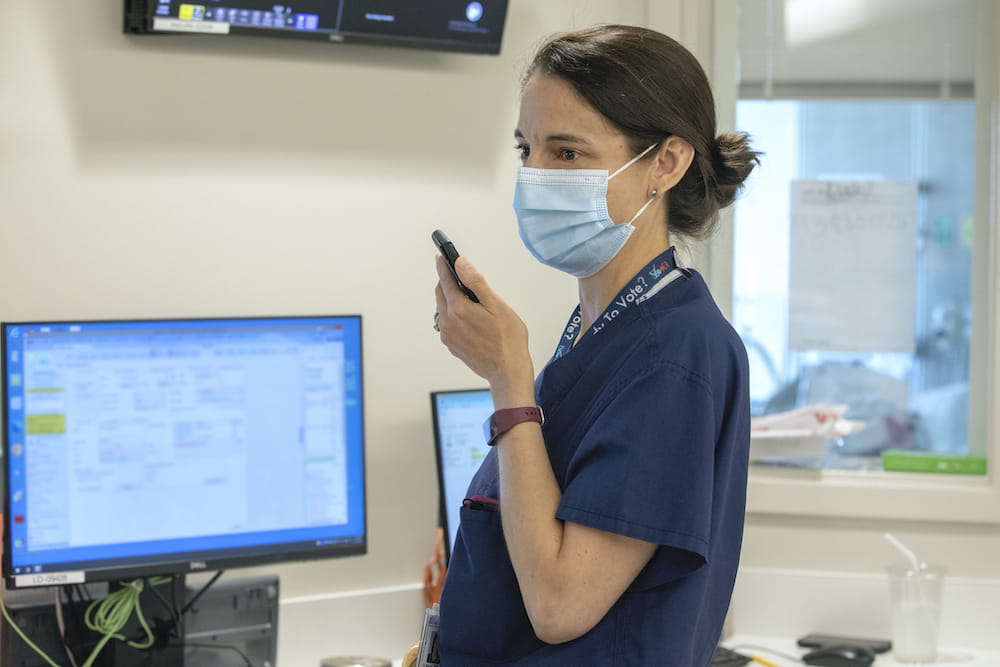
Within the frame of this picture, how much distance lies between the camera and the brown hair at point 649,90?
1050 millimetres

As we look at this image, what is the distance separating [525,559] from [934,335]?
142 cm

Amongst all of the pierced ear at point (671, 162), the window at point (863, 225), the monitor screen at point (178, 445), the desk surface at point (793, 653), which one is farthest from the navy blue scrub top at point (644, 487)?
the window at point (863, 225)

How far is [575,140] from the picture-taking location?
107 cm

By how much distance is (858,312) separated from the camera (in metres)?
2.07

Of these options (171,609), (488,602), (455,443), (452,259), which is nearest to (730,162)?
(452,259)

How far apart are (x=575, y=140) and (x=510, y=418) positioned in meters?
0.30

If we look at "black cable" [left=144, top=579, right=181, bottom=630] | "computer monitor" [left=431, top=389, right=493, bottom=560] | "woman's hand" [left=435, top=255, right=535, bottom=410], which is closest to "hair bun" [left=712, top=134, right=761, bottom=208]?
"woman's hand" [left=435, top=255, right=535, bottom=410]

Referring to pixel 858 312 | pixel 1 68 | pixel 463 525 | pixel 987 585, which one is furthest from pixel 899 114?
pixel 1 68

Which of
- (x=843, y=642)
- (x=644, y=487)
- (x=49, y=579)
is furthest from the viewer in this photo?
(x=843, y=642)

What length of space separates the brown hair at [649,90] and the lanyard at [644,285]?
77 millimetres

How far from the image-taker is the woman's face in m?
1.06

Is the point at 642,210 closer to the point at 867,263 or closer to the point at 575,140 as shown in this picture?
the point at 575,140

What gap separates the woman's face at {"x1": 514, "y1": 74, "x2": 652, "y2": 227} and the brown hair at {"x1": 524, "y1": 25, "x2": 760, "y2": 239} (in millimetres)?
11

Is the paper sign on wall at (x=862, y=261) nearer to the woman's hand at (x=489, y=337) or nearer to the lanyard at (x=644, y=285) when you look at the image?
the lanyard at (x=644, y=285)
